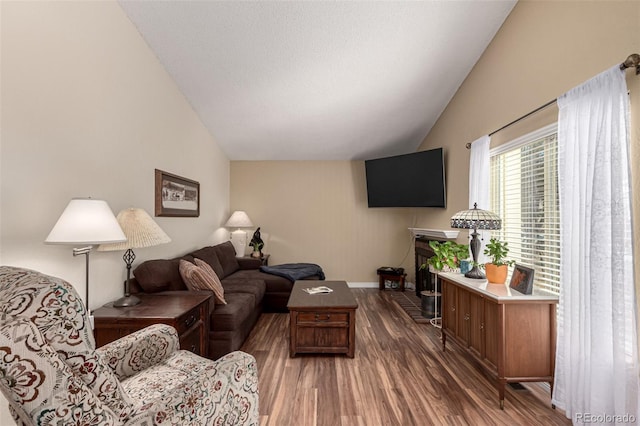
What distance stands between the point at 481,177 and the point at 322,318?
218 cm

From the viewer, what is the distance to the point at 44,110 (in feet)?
5.82

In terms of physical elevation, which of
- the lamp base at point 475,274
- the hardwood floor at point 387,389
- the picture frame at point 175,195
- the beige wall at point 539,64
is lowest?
the hardwood floor at point 387,389

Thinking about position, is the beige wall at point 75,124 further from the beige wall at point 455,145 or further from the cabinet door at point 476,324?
the cabinet door at point 476,324

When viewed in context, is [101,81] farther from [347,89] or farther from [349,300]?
[349,300]

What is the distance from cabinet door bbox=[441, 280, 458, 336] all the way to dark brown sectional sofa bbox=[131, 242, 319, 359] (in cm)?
198

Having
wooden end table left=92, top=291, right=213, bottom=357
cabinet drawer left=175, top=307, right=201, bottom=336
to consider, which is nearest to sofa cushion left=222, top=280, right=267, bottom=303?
wooden end table left=92, top=291, right=213, bottom=357

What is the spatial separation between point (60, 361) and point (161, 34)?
2.86m

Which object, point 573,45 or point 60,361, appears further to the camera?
point 573,45

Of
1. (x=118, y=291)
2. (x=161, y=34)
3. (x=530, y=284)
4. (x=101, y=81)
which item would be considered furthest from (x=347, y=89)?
(x=118, y=291)

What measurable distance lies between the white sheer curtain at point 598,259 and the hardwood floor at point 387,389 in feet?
1.33

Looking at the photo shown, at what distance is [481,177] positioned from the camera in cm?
319

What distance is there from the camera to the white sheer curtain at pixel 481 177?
3.14 m

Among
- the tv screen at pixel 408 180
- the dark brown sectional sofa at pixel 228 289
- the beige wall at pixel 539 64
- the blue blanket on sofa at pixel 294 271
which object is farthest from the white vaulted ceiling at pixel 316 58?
Answer: the blue blanket on sofa at pixel 294 271

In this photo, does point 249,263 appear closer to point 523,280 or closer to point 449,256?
point 449,256
